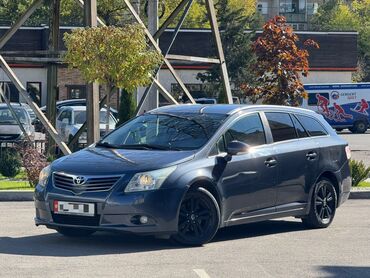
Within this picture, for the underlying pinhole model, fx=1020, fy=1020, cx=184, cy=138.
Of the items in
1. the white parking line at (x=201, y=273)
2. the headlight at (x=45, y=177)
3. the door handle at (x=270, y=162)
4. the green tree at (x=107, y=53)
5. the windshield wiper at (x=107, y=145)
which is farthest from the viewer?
the green tree at (x=107, y=53)

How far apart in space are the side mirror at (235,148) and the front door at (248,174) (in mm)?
140

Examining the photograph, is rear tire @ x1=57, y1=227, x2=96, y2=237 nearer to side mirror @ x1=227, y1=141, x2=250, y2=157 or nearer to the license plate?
the license plate

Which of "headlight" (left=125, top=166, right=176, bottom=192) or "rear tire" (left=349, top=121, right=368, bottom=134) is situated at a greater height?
"headlight" (left=125, top=166, right=176, bottom=192)

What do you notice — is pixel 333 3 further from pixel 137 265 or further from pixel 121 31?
pixel 137 265

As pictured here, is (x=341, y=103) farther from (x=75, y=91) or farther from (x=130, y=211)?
(x=130, y=211)

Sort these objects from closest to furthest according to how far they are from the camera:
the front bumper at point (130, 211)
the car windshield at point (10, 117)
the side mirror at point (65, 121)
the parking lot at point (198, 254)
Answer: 1. the parking lot at point (198, 254)
2. the front bumper at point (130, 211)
3. the car windshield at point (10, 117)
4. the side mirror at point (65, 121)

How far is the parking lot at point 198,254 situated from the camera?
33.4 ft

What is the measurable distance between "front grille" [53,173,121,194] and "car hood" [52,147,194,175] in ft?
0.20

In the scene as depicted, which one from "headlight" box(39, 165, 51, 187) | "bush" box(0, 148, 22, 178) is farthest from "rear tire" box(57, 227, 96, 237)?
"bush" box(0, 148, 22, 178)

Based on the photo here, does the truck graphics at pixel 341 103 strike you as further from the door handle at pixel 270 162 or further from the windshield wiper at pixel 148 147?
the windshield wiper at pixel 148 147

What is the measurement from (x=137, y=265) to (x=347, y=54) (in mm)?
50775

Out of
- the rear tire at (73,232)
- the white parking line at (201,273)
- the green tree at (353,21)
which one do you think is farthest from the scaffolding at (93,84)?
the green tree at (353,21)

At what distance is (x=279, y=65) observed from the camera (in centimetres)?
2844

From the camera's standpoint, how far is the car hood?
37.6ft
